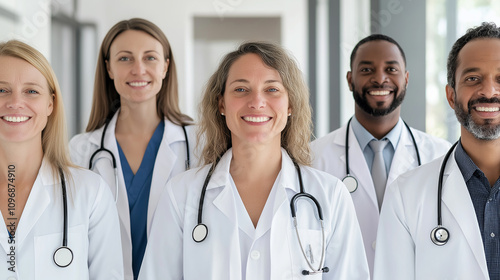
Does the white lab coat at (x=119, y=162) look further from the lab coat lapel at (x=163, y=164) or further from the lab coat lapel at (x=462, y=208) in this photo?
the lab coat lapel at (x=462, y=208)

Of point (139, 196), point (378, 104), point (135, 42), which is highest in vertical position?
point (135, 42)

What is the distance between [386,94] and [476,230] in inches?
28.5

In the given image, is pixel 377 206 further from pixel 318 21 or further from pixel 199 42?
pixel 199 42

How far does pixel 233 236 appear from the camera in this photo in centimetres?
149

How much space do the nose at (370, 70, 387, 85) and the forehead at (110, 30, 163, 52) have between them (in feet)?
2.65

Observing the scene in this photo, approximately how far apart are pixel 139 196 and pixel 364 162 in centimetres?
80

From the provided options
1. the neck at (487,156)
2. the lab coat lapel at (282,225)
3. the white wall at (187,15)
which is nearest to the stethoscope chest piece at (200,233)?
the lab coat lapel at (282,225)

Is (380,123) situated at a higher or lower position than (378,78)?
lower

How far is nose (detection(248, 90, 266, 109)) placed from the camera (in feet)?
5.05

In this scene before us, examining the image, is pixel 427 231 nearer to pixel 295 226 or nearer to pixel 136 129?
pixel 295 226

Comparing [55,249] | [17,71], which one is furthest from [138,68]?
[55,249]

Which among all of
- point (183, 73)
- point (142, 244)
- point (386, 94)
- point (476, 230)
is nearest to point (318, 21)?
point (183, 73)

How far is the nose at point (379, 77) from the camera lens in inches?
80.6

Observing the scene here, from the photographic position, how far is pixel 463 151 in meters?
1.54
